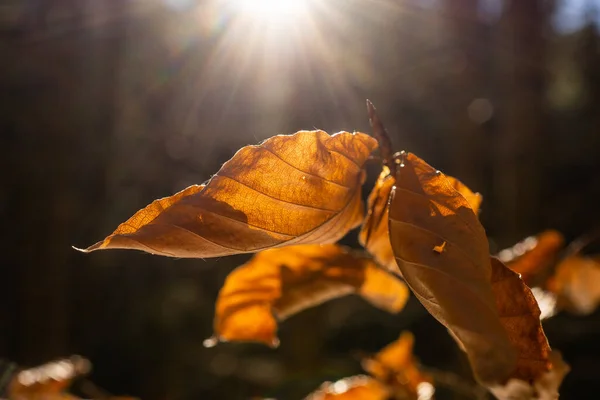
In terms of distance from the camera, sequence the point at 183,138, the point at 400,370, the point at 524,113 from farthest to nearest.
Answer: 1. the point at 183,138
2. the point at 524,113
3. the point at 400,370

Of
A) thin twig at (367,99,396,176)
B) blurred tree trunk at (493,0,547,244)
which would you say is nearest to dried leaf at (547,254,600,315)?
thin twig at (367,99,396,176)

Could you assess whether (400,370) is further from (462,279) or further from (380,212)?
(462,279)

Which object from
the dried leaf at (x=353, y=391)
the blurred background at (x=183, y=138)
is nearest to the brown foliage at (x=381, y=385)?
the dried leaf at (x=353, y=391)

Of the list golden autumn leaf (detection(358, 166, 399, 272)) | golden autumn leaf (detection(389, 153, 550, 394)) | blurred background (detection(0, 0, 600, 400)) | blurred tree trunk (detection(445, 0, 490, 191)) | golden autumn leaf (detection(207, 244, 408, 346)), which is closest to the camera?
golden autumn leaf (detection(389, 153, 550, 394))

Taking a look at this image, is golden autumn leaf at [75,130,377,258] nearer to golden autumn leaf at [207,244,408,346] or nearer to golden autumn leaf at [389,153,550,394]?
golden autumn leaf at [389,153,550,394]

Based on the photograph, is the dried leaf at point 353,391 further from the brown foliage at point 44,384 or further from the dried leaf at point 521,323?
the dried leaf at point 521,323

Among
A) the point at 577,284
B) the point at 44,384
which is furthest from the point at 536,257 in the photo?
the point at 44,384

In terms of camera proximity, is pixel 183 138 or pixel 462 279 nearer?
pixel 462 279
